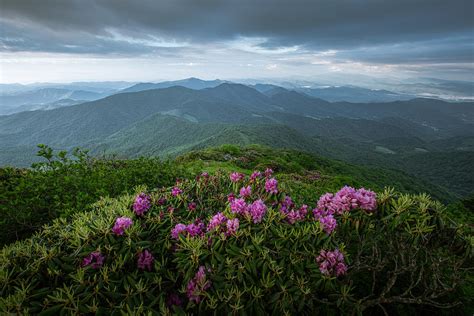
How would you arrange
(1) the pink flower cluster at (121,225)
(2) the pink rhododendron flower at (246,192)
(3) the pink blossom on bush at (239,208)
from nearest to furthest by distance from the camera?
(1) the pink flower cluster at (121,225) < (3) the pink blossom on bush at (239,208) < (2) the pink rhododendron flower at (246,192)

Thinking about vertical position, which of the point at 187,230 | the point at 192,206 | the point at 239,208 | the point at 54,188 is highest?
the point at 239,208

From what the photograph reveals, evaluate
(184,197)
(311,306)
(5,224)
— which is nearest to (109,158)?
(5,224)

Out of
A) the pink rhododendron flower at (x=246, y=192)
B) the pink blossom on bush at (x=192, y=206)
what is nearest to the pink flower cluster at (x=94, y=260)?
the pink blossom on bush at (x=192, y=206)

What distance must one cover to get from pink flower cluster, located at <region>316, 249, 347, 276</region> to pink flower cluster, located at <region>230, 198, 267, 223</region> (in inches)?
33.3

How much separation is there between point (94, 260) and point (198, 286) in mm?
1293

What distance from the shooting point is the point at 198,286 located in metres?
2.88

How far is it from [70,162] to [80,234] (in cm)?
633

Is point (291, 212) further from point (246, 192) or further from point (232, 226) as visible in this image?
point (232, 226)

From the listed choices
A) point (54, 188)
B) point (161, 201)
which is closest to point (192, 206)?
point (161, 201)

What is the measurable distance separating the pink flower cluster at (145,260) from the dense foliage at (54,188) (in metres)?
2.45

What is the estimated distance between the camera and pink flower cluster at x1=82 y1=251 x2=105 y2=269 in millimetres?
3043

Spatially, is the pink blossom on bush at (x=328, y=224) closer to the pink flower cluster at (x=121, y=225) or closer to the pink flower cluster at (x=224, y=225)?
the pink flower cluster at (x=224, y=225)

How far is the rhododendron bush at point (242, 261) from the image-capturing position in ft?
9.25

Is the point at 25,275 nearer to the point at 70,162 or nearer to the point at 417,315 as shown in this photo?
the point at 417,315
